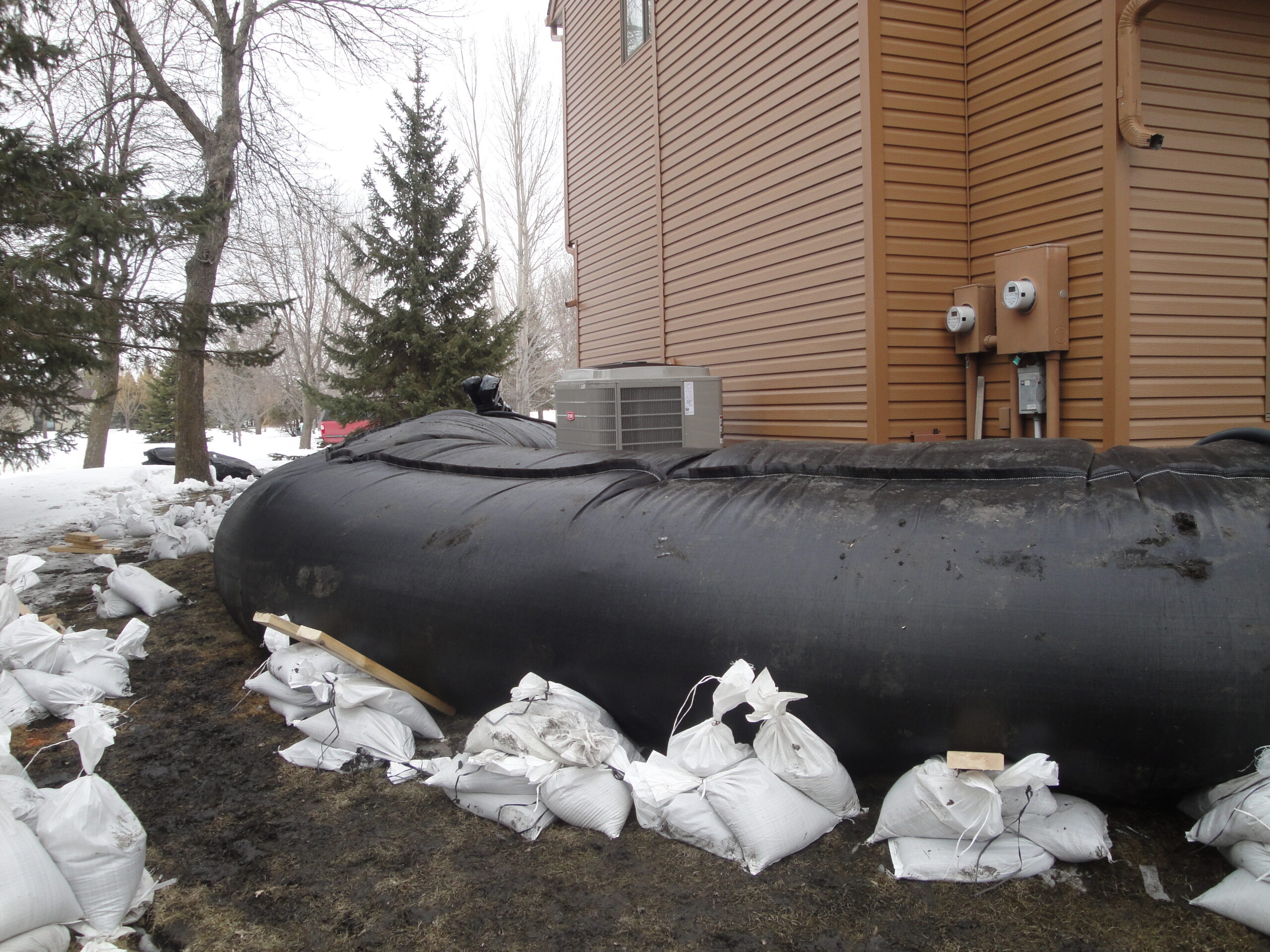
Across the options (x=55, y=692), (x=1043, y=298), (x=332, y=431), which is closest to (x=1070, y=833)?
(x=1043, y=298)

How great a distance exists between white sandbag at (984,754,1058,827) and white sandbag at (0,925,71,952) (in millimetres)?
1906

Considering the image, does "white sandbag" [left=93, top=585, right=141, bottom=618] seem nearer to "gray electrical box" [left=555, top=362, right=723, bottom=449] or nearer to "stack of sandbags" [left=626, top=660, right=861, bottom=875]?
"gray electrical box" [left=555, top=362, right=723, bottom=449]

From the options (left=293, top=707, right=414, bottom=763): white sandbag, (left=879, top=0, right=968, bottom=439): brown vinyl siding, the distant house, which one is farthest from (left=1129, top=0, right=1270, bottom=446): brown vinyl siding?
(left=293, top=707, right=414, bottom=763): white sandbag

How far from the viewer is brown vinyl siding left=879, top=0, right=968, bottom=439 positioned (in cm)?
451

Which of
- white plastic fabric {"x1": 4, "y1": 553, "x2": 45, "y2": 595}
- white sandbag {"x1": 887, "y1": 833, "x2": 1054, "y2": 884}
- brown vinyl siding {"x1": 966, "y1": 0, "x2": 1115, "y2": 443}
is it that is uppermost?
brown vinyl siding {"x1": 966, "y1": 0, "x2": 1115, "y2": 443}

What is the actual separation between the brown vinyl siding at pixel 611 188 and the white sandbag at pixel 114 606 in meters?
4.50

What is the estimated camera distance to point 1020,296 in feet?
13.3

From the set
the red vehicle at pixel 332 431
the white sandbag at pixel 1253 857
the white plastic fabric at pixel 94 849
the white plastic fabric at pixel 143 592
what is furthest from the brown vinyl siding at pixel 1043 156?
the red vehicle at pixel 332 431

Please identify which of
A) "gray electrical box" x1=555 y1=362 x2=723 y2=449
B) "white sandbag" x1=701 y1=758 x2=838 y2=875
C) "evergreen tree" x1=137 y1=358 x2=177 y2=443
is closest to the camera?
"white sandbag" x1=701 y1=758 x2=838 y2=875

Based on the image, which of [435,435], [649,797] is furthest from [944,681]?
[435,435]

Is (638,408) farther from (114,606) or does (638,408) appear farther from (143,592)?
(114,606)

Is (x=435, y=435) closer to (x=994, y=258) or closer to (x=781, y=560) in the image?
(x=781, y=560)

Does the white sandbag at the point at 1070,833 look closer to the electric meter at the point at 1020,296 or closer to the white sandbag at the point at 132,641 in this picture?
the electric meter at the point at 1020,296

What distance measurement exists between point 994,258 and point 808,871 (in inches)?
145
